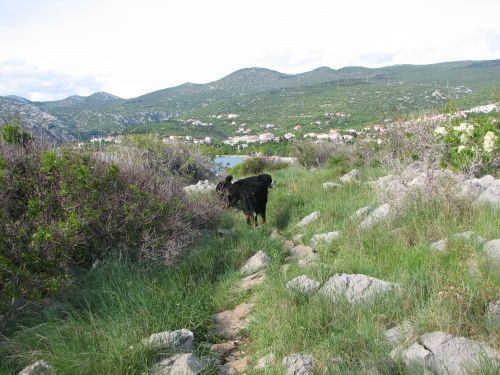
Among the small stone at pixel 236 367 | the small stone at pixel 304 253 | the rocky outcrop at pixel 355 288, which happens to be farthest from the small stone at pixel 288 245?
the small stone at pixel 236 367

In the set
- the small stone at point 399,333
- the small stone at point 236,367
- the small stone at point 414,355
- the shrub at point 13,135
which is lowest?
the small stone at point 236,367

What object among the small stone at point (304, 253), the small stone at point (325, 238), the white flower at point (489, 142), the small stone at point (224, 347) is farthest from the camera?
the white flower at point (489, 142)

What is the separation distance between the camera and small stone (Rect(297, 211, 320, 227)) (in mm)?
6883

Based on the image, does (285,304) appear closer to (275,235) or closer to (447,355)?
(447,355)

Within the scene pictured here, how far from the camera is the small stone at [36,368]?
2.93m

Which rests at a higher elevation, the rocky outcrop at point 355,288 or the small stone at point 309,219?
the rocky outcrop at point 355,288

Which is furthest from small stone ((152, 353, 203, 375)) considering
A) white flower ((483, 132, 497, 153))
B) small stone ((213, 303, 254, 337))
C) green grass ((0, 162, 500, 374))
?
white flower ((483, 132, 497, 153))

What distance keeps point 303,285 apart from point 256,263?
1.19 metres

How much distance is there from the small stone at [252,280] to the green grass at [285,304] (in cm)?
12

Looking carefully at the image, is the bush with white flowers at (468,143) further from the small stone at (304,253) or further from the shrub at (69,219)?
the shrub at (69,219)

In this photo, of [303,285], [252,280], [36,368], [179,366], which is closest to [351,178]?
[252,280]

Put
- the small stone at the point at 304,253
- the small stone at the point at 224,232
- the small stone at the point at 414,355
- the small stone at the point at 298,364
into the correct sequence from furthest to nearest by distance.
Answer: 1. the small stone at the point at 224,232
2. the small stone at the point at 304,253
3. the small stone at the point at 298,364
4. the small stone at the point at 414,355

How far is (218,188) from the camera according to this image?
8.82 m

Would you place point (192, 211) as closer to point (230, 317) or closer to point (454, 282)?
point (230, 317)
